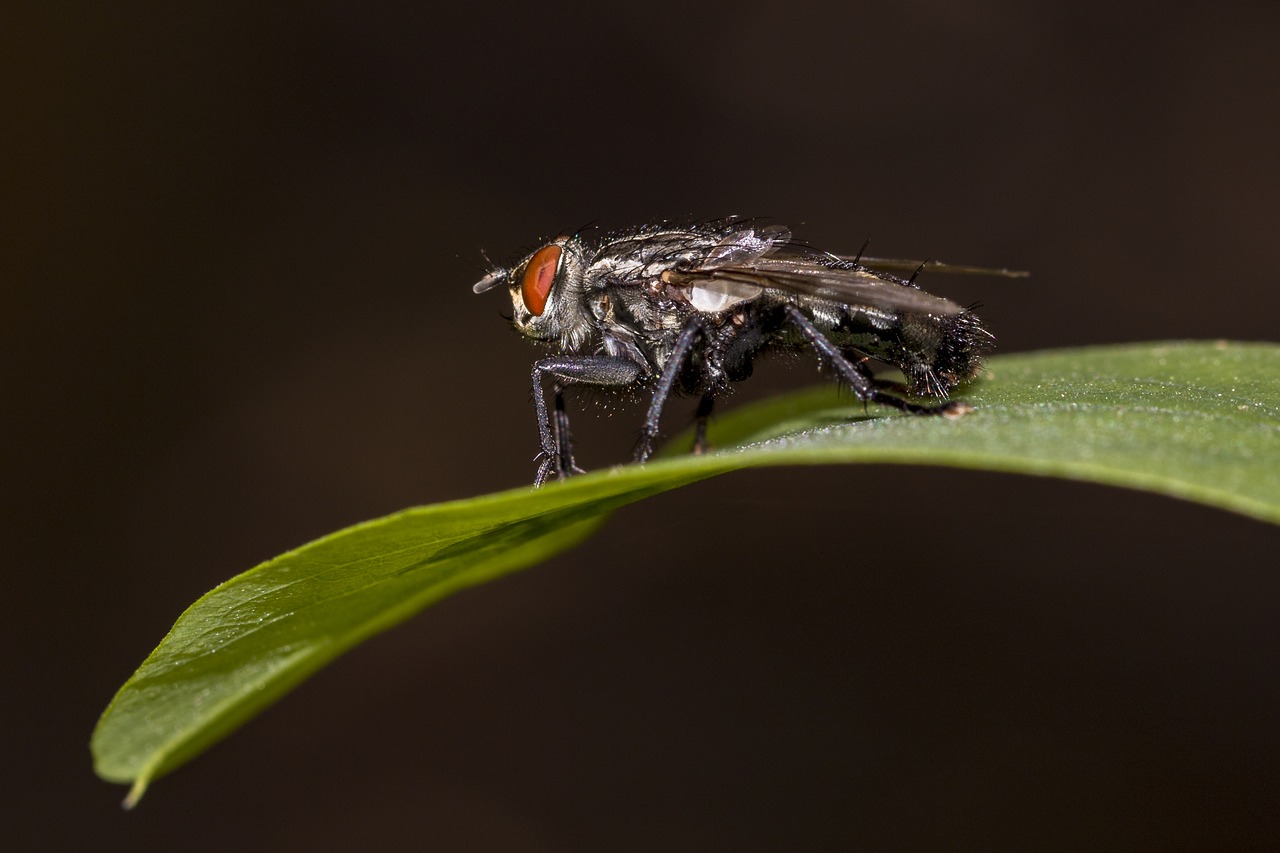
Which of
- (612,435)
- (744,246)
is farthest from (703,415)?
(612,435)

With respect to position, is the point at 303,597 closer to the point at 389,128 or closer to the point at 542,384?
the point at 542,384

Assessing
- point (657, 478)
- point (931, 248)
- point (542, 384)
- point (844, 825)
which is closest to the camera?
point (657, 478)

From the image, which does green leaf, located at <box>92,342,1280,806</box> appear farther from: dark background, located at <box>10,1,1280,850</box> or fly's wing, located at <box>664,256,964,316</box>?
dark background, located at <box>10,1,1280,850</box>

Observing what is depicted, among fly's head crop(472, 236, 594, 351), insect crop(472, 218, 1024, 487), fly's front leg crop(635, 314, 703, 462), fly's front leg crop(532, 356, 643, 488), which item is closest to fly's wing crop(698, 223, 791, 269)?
insect crop(472, 218, 1024, 487)

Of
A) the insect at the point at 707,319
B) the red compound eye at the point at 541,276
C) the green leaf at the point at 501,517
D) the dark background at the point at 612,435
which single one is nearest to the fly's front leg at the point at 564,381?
the insect at the point at 707,319

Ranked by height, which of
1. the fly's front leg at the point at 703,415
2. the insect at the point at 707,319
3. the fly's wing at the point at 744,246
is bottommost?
the fly's front leg at the point at 703,415

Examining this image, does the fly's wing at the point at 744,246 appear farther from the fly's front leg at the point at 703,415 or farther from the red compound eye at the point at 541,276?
the red compound eye at the point at 541,276

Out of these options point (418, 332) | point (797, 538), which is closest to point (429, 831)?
point (797, 538)
